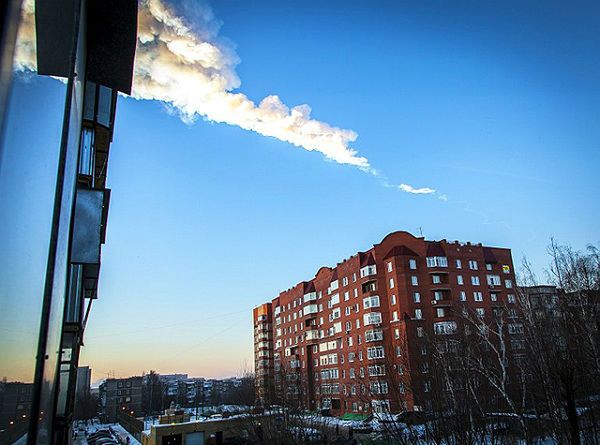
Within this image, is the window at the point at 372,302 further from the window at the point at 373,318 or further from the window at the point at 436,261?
the window at the point at 436,261

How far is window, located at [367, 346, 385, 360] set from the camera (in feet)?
153

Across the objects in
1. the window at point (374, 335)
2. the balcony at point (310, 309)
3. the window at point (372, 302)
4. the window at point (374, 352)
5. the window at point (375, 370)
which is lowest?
the window at point (375, 370)

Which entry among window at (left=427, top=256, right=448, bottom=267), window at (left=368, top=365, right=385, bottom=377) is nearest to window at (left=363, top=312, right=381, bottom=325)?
window at (left=368, top=365, right=385, bottom=377)

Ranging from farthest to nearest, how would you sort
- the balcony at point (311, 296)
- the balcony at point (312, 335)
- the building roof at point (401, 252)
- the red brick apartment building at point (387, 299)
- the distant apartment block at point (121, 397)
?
the distant apartment block at point (121, 397) < the balcony at point (311, 296) < the balcony at point (312, 335) < the building roof at point (401, 252) < the red brick apartment building at point (387, 299)

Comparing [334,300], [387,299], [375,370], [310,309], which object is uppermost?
[334,300]

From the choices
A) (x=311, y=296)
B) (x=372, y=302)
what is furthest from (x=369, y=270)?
(x=311, y=296)

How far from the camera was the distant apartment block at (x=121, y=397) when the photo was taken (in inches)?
3844

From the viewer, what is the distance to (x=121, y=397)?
99.1 m

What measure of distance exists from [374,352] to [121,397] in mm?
73421

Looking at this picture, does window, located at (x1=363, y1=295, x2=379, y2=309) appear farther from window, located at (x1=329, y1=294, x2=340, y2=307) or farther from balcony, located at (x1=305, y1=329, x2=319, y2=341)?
balcony, located at (x1=305, y1=329, x2=319, y2=341)

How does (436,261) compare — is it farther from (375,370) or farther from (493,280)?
(375,370)

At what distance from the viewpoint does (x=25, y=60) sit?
1.34 meters

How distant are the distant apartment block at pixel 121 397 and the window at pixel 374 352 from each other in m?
67.9

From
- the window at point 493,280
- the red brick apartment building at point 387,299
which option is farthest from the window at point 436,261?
the window at point 493,280
